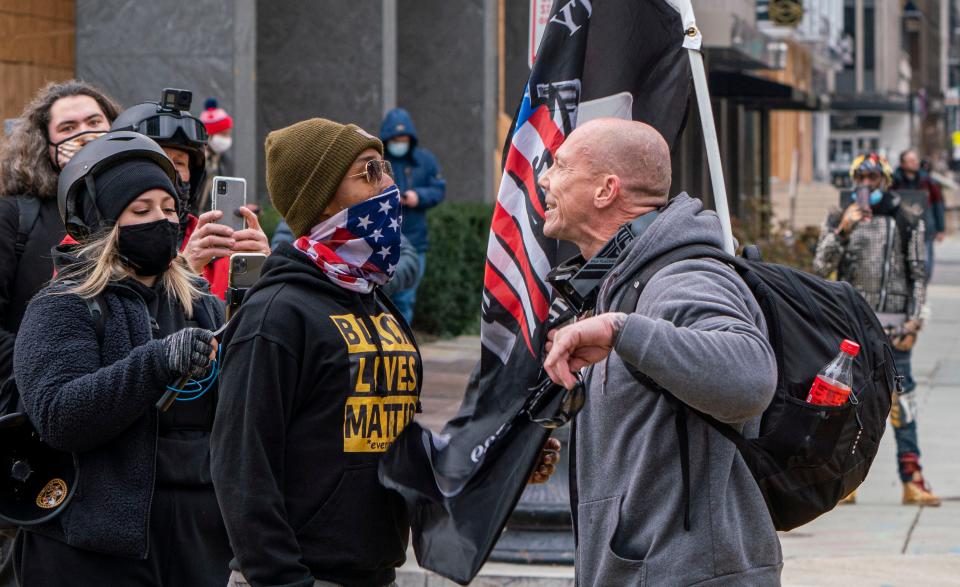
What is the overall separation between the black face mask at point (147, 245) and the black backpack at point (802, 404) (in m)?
1.36

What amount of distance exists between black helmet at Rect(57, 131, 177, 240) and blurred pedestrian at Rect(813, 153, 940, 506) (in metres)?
5.99

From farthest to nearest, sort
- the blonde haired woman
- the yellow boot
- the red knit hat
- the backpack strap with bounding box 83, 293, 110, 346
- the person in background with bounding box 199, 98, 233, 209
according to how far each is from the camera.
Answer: the red knit hat < the person in background with bounding box 199, 98, 233, 209 < the yellow boot < the backpack strap with bounding box 83, 293, 110, 346 < the blonde haired woman

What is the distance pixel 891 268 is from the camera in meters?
9.16

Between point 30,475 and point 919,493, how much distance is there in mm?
6497

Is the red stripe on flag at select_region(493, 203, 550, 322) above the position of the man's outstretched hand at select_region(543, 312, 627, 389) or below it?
above

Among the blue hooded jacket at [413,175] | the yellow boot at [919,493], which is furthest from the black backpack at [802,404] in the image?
the blue hooded jacket at [413,175]

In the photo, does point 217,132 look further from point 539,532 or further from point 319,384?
point 319,384

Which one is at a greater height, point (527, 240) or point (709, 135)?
point (709, 135)

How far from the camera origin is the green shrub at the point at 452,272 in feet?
48.9

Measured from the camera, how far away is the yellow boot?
348 inches

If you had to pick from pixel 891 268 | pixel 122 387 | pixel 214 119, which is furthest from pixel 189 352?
pixel 214 119

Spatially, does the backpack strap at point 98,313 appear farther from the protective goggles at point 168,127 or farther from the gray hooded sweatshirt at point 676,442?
the gray hooded sweatshirt at point 676,442

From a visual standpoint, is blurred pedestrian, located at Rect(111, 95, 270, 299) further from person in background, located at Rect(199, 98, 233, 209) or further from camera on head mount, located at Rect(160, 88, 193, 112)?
person in background, located at Rect(199, 98, 233, 209)

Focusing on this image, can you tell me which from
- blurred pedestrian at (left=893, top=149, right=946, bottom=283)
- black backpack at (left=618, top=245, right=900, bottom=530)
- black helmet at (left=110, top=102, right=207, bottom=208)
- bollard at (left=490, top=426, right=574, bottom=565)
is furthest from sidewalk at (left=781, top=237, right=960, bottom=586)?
blurred pedestrian at (left=893, top=149, right=946, bottom=283)
